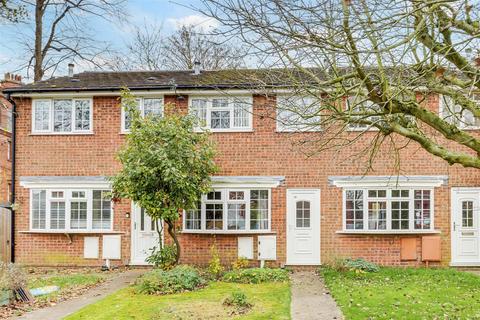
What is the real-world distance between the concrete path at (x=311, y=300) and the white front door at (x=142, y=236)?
4594mm

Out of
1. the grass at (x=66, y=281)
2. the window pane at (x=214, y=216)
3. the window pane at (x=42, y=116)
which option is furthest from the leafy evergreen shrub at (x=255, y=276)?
the window pane at (x=42, y=116)

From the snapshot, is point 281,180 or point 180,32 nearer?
point 281,180

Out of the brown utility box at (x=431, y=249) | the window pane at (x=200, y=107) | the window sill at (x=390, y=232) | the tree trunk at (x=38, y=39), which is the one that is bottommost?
the brown utility box at (x=431, y=249)

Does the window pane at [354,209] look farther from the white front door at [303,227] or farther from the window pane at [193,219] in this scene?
the window pane at [193,219]

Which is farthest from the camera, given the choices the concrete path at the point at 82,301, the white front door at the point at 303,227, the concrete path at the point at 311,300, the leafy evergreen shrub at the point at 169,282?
the white front door at the point at 303,227

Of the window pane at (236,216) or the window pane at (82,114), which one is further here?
the window pane at (82,114)

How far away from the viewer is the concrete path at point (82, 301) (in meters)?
8.84

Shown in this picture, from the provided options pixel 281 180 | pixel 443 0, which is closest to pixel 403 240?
pixel 281 180

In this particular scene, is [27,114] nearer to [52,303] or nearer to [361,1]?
[52,303]

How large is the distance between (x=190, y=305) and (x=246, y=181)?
18.7 ft

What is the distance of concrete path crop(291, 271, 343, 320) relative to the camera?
8562 millimetres

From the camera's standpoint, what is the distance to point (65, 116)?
15219 mm

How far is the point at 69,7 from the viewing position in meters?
23.7

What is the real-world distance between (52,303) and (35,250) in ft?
18.5
